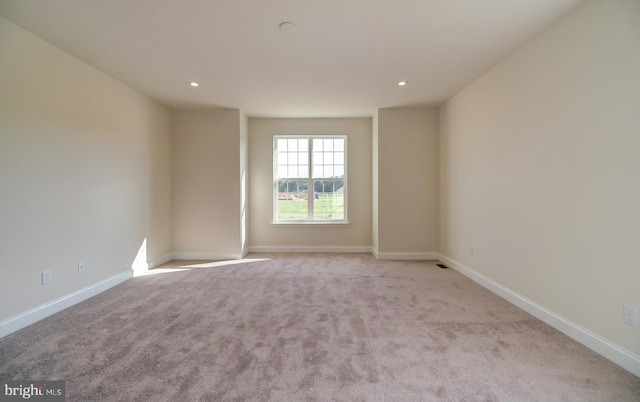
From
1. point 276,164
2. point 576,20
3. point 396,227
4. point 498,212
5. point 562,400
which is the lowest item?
point 562,400

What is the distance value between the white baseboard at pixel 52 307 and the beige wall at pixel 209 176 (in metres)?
1.58

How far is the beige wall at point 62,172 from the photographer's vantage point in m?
2.27

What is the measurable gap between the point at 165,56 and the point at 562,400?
14.0 feet

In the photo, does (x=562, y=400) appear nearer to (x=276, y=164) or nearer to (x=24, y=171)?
(x=24, y=171)

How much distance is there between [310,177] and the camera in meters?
5.43

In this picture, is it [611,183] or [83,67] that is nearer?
[611,183]

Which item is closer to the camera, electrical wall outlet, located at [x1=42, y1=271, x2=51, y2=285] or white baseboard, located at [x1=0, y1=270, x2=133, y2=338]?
white baseboard, located at [x1=0, y1=270, x2=133, y2=338]

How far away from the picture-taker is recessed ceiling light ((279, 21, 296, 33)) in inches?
91.1

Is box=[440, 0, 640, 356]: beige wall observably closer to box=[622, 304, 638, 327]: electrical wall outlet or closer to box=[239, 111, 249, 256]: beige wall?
box=[622, 304, 638, 327]: electrical wall outlet

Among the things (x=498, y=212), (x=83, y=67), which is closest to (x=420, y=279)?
(x=498, y=212)

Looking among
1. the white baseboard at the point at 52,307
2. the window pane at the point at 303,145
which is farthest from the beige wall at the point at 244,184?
the white baseboard at the point at 52,307

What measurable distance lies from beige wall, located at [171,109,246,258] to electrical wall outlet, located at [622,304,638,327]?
462 cm

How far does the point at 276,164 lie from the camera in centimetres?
541

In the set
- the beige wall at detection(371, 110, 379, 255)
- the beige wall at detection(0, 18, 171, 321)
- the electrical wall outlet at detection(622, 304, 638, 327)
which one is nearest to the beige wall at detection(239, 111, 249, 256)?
the beige wall at detection(0, 18, 171, 321)
